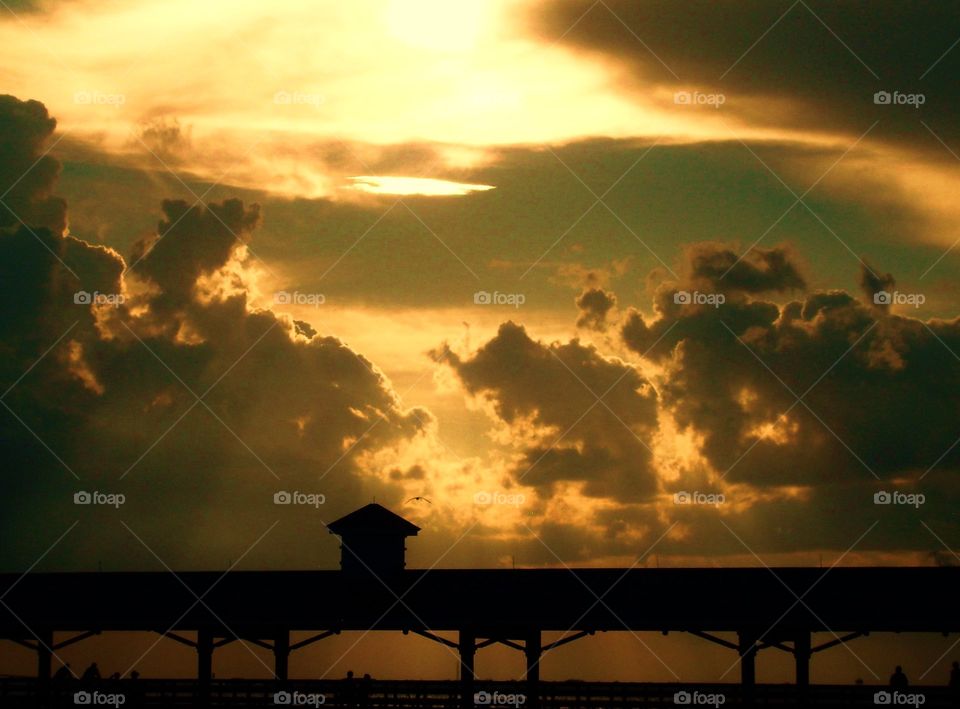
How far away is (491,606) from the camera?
49.4 metres

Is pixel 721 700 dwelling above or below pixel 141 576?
below

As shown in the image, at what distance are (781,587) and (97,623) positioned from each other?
1961 centimetres

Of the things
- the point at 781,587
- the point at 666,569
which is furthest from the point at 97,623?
the point at 781,587

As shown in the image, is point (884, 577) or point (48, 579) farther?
point (48, 579)

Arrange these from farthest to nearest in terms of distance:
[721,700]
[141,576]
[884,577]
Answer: [141,576]
[884,577]
[721,700]

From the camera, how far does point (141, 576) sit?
51625 mm

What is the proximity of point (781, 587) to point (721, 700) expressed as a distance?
16.0 feet

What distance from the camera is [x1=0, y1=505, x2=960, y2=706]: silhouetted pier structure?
156 feet

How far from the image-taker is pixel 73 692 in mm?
47031

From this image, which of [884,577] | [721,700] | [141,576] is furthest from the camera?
[141,576]

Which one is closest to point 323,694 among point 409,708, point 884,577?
point 409,708

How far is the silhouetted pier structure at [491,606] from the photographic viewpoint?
156ft

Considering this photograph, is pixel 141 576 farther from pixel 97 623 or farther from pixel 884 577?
pixel 884 577

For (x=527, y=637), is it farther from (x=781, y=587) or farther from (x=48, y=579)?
(x=48, y=579)
